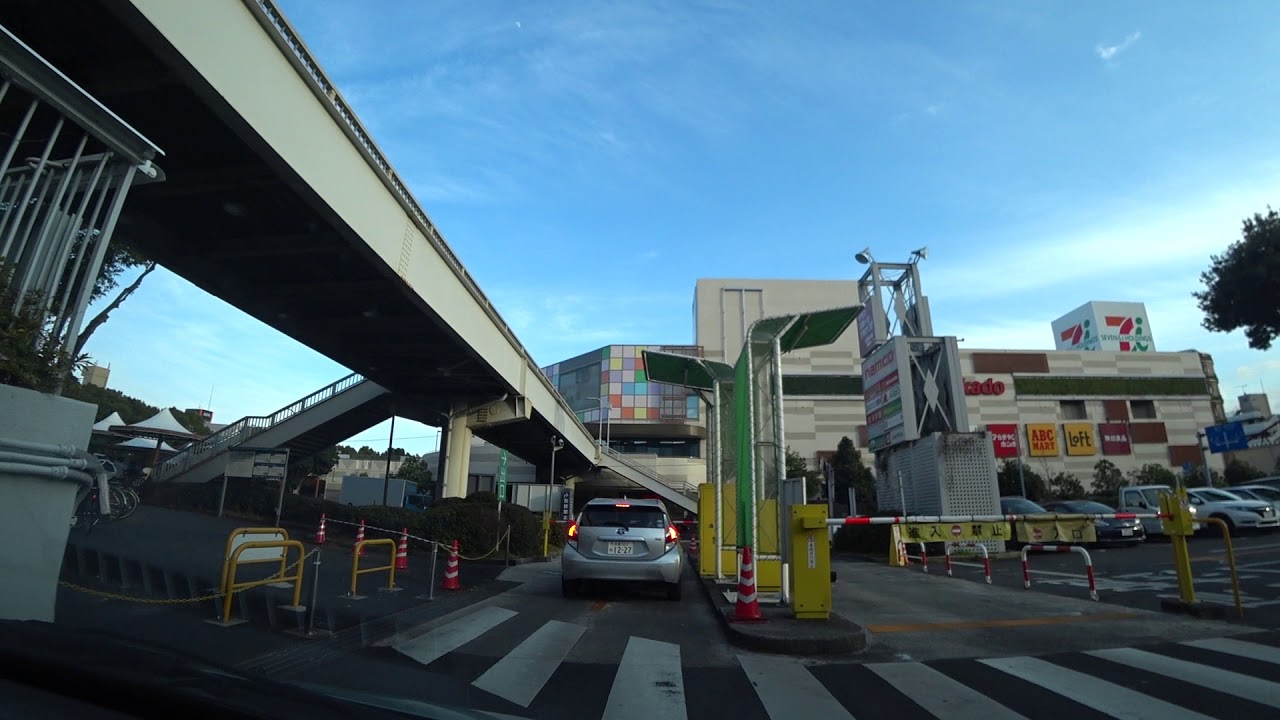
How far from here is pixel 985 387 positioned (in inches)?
2318

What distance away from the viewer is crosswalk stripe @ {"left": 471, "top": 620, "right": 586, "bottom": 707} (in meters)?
5.30

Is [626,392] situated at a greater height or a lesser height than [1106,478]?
greater

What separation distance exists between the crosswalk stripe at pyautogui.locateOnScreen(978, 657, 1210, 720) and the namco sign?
58.4 meters

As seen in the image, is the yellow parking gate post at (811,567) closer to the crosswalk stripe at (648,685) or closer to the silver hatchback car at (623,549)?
the crosswalk stripe at (648,685)

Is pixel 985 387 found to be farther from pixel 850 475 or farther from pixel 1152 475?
pixel 850 475

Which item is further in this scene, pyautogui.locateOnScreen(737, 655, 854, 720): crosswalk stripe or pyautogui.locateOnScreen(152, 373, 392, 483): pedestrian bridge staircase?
pyautogui.locateOnScreen(152, 373, 392, 483): pedestrian bridge staircase

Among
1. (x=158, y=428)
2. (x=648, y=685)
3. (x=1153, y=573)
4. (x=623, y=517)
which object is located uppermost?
(x=158, y=428)

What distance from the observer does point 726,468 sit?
48.2 ft

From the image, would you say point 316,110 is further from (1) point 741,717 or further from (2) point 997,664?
(2) point 997,664

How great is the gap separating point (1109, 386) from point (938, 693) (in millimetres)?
67226

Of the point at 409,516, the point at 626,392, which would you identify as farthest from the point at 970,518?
the point at 626,392

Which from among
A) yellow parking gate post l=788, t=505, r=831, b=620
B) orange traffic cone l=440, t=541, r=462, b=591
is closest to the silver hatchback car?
orange traffic cone l=440, t=541, r=462, b=591

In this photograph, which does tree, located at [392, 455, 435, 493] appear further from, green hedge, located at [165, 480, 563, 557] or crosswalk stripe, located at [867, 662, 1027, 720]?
crosswalk stripe, located at [867, 662, 1027, 720]

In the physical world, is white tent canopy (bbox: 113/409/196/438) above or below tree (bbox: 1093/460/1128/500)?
below
